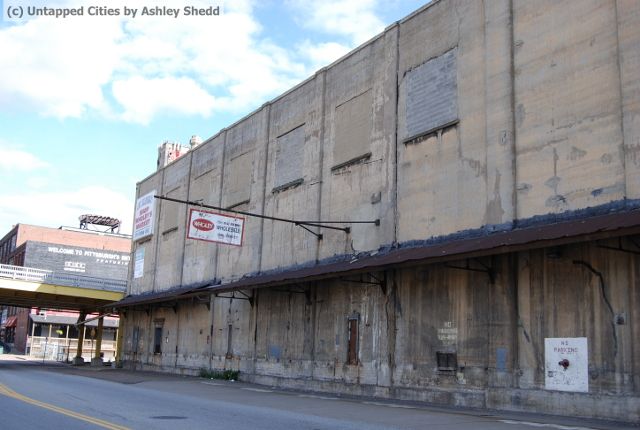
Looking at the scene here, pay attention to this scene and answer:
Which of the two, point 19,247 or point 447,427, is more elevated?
point 19,247

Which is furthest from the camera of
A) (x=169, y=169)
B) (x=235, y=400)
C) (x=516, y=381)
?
(x=169, y=169)

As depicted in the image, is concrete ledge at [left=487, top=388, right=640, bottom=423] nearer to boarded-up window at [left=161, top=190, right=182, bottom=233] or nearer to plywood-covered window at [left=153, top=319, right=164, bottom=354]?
boarded-up window at [left=161, top=190, right=182, bottom=233]

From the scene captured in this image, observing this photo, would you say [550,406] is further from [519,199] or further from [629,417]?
[519,199]

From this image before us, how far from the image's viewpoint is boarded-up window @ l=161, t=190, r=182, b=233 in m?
39.2

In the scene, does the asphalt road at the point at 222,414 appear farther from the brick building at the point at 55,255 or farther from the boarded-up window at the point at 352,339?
the brick building at the point at 55,255

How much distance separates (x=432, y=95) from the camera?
20906 mm

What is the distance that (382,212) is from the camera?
22312 mm

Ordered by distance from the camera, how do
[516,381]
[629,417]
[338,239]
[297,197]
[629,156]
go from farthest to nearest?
[297,197] < [338,239] < [516,381] < [629,156] < [629,417]

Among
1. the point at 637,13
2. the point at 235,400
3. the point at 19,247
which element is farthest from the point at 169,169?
the point at 19,247

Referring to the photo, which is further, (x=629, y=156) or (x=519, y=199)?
(x=519, y=199)

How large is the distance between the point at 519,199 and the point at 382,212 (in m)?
5.85

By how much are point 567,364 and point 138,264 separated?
34.1 meters

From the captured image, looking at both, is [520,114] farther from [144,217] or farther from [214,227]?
[144,217]

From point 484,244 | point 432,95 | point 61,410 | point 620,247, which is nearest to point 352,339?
point 484,244
